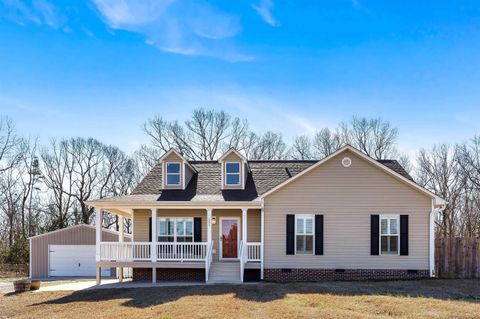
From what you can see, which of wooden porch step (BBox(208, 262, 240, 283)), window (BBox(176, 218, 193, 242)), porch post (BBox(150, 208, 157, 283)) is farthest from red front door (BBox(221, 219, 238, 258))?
porch post (BBox(150, 208, 157, 283))

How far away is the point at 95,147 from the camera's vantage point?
1763 inches

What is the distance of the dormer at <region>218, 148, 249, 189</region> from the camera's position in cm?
2030

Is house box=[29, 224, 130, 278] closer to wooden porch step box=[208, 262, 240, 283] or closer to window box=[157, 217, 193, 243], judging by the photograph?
window box=[157, 217, 193, 243]

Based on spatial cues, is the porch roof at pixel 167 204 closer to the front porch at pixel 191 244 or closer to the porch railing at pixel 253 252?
the front porch at pixel 191 244

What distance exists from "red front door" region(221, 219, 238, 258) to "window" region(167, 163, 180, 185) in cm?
282

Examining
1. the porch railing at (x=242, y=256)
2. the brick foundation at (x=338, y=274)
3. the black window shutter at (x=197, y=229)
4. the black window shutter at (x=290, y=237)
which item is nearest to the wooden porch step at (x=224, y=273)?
the porch railing at (x=242, y=256)

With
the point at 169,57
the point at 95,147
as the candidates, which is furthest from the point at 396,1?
the point at 95,147

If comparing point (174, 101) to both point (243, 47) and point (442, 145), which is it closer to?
point (243, 47)

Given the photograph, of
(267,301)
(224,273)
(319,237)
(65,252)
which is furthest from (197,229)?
(65,252)

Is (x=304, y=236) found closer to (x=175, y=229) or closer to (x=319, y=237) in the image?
(x=319, y=237)

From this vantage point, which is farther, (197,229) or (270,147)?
(270,147)

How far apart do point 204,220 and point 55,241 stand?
11.4m

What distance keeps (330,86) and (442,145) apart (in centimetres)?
2299

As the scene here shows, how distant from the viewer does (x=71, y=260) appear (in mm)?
26031
